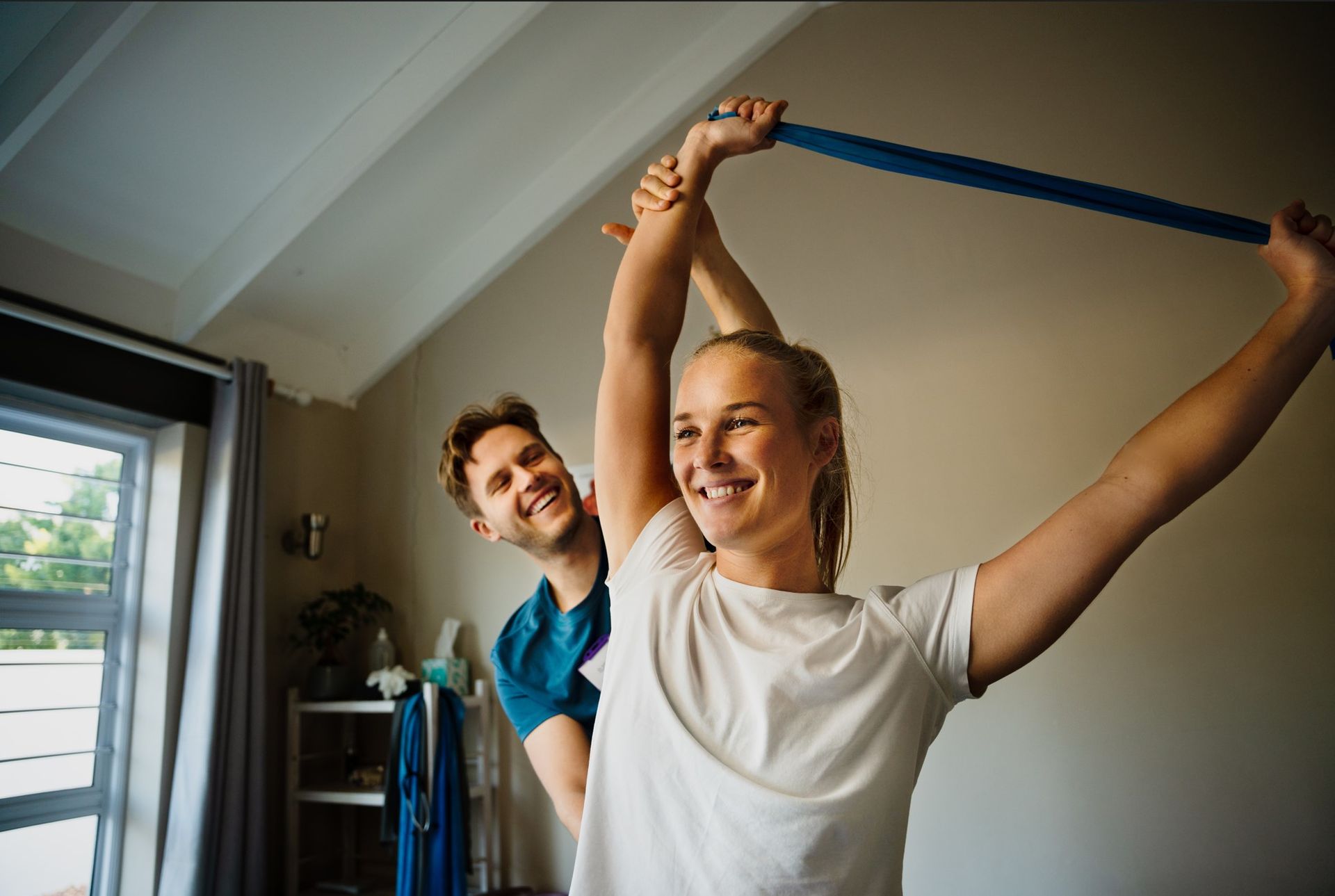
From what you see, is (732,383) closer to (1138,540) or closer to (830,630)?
(830,630)

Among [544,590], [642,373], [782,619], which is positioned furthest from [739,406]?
[544,590]

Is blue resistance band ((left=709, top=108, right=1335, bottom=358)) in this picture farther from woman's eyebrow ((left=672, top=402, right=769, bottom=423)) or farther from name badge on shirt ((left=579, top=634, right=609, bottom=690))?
name badge on shirt ((left=579, top=634, right=609, bottom=690))

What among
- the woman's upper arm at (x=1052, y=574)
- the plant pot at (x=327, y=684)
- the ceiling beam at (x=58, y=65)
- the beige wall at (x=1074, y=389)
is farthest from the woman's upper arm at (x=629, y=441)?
the plant pot at (x=327, y=684)

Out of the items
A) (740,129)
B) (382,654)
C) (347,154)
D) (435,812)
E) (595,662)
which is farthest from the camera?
(382,654)

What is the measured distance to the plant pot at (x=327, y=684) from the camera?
3.60m

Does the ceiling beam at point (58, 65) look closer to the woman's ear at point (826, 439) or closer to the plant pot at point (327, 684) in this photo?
the plant pot at point (327, 684)

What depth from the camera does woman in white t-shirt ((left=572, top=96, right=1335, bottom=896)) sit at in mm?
946

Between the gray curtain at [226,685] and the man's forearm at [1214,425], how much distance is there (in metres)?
3.12

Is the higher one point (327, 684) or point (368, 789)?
point (327, 684)

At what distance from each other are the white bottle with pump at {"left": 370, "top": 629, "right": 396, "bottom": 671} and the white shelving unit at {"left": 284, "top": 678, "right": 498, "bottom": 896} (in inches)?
7.6

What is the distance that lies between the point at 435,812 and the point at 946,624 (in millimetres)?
2606

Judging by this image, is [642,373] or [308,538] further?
[308,538]

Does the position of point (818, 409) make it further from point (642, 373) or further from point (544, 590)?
point (544, 590)

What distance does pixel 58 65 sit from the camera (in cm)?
254
